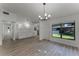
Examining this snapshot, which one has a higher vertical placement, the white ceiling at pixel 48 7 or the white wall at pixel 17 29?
the white ceiling at pixel 48 7

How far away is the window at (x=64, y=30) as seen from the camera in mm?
5980

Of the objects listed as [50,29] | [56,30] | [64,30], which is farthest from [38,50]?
[50,29]

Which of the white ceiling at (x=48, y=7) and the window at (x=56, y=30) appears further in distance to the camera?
the window at (x=56, y=30)

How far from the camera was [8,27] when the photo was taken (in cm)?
694

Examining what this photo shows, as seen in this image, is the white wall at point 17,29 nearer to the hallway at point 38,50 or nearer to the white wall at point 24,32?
the white wall at point 24,32

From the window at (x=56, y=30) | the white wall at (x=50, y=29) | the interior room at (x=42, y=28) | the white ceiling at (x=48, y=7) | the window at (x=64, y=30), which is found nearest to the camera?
the white ceiling at (x=48, y=7)

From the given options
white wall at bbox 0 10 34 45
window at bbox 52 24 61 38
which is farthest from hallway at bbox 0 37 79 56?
window at bbox 52 24 61 38

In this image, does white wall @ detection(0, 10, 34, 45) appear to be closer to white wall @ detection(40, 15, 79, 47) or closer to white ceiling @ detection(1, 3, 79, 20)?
white ceiling @ detection(1, 3, 79, 20)

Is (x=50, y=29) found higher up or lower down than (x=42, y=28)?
lower down

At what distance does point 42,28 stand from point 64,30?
105 inches

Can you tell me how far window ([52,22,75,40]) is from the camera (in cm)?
598

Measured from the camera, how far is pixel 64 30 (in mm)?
6629

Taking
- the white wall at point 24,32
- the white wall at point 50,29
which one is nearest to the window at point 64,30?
the white wall at point 50,29

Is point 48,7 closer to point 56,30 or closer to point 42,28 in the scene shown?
point 56,30
